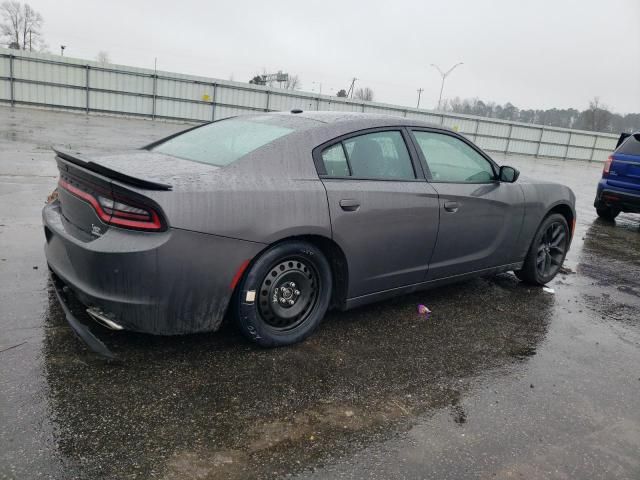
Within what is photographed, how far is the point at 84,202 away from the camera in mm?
2953

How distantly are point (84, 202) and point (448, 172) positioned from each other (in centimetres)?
271

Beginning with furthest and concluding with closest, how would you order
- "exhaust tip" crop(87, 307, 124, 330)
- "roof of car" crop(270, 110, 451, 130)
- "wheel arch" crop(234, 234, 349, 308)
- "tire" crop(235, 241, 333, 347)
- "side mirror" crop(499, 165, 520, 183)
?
"side mirror" crop(499, 165, 520, 183) → "roof of car" crop(270, 110, 451, 130) → "wheel arch" crop(234, 234, 349, 308) → "tire" crop(235, 241, 333, 347) → "exhaust tip" crop(87, 307, 124, 330)

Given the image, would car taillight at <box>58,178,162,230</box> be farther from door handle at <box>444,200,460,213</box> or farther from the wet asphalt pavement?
door handle at <box>444,200,460,213</box>

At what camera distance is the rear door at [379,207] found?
3.43m

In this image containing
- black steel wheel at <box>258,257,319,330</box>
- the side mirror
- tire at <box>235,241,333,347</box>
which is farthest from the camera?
the side mirror

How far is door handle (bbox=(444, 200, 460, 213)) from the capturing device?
4023 millimetres

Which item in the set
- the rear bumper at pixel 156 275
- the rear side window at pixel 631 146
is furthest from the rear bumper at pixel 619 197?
the rear bumper at pixel 156 275

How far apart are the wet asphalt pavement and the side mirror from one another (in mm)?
1165

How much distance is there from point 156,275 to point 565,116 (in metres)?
92.0

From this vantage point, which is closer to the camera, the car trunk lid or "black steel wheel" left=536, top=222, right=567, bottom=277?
the car trunk lid

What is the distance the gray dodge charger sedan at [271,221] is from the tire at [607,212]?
21.8 feet

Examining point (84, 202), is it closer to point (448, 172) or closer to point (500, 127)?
point (448, 172)

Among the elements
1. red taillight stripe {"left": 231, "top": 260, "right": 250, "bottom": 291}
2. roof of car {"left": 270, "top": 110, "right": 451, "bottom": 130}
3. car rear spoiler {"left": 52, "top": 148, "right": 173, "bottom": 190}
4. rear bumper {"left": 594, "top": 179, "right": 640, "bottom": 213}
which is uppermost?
roof of car {"left": 270, "top": 110, "right": 451, "bottom": 130}

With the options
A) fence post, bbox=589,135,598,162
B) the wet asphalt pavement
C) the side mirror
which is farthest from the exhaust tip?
fence post, bbox=589,135,598,162
